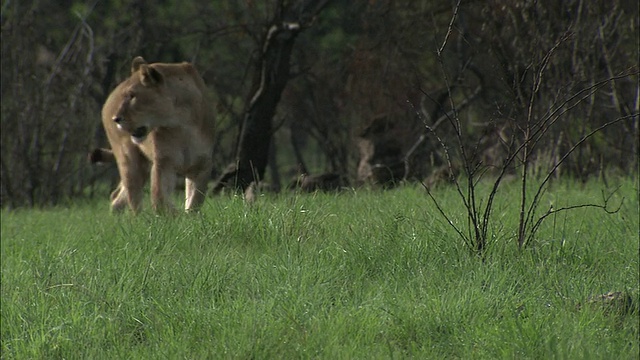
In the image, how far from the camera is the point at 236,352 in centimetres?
513

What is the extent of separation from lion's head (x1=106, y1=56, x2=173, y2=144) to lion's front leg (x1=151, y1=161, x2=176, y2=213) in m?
0.28

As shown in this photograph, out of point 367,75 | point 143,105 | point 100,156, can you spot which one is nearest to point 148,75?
point 143,105

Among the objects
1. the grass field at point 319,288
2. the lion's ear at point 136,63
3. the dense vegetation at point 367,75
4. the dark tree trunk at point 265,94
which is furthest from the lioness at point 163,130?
the dark tree trunk at point 265,94

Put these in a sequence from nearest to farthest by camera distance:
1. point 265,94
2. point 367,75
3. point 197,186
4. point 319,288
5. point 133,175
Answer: point 319,288 < point 197,186 < point 133,175 < point 265,94 < point 367,75

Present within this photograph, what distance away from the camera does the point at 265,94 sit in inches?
497

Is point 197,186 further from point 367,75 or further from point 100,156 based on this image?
point 367,75

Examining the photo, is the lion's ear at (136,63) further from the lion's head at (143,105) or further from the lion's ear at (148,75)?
the lion's ear at (148,75)

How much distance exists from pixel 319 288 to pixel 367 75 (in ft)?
30.7

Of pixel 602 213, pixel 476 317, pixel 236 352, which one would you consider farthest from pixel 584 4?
pixel 236 352

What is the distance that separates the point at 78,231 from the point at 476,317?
417cm

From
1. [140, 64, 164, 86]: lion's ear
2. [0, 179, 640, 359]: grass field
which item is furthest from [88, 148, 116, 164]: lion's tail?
[0, 179, 640, 359]: grass field

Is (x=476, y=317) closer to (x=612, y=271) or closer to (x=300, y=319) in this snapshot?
(x=300, y=319)

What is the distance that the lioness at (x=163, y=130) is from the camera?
27.7ft

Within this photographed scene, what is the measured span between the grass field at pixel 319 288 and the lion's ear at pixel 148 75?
1.21 m
